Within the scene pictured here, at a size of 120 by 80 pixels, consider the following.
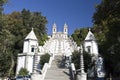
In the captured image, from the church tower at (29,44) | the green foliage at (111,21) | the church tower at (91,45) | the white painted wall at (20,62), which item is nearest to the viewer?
the green foliage at (111,21)

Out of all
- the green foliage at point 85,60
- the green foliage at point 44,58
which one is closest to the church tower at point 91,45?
the green foliage at point 85,60

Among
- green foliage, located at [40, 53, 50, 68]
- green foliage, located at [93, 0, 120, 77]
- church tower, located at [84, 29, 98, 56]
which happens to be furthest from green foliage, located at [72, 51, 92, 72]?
green foliage, located at [93, 0, 120, 77]

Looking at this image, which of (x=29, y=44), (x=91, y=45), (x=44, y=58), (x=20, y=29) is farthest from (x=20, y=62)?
(x=91, y=45)

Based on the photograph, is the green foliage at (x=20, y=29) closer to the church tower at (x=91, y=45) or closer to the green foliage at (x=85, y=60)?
the green foliage at (x=85, y=60)

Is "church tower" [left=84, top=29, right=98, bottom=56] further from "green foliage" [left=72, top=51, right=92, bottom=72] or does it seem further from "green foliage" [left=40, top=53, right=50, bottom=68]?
"green foliage" [left=40, top=53, right=50, bottom=68]

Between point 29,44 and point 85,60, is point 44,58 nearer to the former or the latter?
point 29,44

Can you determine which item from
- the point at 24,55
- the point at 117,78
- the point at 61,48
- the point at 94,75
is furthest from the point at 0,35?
the point at 61,48

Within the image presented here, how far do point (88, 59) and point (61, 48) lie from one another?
17.9 meters

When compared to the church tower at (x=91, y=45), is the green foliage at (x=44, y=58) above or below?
below

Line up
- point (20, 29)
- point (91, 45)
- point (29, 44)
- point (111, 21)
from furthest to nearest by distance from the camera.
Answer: point (20, 29) → point (29, 44) → point (91, 45) → point (111, 21)

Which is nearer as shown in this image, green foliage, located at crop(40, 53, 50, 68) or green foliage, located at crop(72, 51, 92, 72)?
green foliage, located at crop(72, 51, 92, 72)

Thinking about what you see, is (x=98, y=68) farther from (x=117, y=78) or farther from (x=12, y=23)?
(x=12, y=23)

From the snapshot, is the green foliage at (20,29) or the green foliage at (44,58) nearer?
the green foliage at (44,58)

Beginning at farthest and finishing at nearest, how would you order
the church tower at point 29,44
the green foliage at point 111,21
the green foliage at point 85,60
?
the church tower at point 29,44
the green foliage at point 85,60
the green foliage at point 111,21
